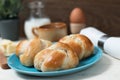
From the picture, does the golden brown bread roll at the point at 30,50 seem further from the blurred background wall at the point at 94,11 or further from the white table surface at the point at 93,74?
the blurred background wall at the point at 94,11

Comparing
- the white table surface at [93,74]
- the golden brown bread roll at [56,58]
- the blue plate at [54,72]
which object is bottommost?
the white table surface at [93,74]

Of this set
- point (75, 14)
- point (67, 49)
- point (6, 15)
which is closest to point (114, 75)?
point (67, 49)

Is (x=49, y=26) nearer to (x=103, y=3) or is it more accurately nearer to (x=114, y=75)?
(x=103, y=3)

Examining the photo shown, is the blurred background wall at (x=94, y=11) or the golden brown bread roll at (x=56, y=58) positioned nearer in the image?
the golden brown bread roll at (x=56, y=58)

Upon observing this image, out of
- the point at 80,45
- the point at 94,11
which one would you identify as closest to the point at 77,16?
the point at 94,11

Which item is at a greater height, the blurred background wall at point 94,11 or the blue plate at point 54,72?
the blurred background wall at point 94,11

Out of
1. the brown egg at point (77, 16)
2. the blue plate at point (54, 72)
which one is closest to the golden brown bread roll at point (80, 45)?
the blue plate at point (54, 72)
